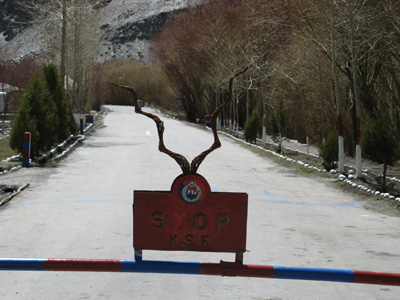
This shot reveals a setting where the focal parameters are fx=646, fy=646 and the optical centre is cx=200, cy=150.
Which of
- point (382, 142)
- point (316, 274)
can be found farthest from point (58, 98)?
point (316, 274)

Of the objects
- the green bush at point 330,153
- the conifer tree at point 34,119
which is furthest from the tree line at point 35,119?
the green bush at point 330,153

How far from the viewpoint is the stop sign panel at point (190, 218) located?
5.30 metres

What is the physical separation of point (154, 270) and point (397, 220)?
282 inches

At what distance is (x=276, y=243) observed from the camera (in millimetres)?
8617

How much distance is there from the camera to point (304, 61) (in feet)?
87.4

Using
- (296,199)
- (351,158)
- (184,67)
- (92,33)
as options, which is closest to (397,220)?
(296,199)

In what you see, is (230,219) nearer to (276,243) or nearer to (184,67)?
(276,243)

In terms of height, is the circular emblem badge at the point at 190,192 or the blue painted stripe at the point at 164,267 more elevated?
the circular emblem badge at the point at 190,192

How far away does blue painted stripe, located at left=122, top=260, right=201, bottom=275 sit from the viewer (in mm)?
5137

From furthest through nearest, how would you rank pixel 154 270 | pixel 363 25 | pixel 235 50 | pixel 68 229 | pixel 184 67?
pixel 184 67, pixel 235 50, pixel 363 25, pixel 68 229, pixel 154 270

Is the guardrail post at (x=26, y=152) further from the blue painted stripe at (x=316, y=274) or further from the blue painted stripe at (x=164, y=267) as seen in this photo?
the blue painted stripe at (x=316, y=274)

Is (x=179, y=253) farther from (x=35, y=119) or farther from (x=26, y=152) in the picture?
(x=35, y=119)

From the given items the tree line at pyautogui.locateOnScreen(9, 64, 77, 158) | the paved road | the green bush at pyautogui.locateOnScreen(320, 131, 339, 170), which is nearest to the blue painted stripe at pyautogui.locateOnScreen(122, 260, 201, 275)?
the paved road

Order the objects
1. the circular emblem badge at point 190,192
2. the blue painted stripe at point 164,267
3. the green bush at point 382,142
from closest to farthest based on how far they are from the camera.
Result: the blue painted stripe at point 164,267 → the circular emblem badge at point 190,192 → the green bush at point 382,142
